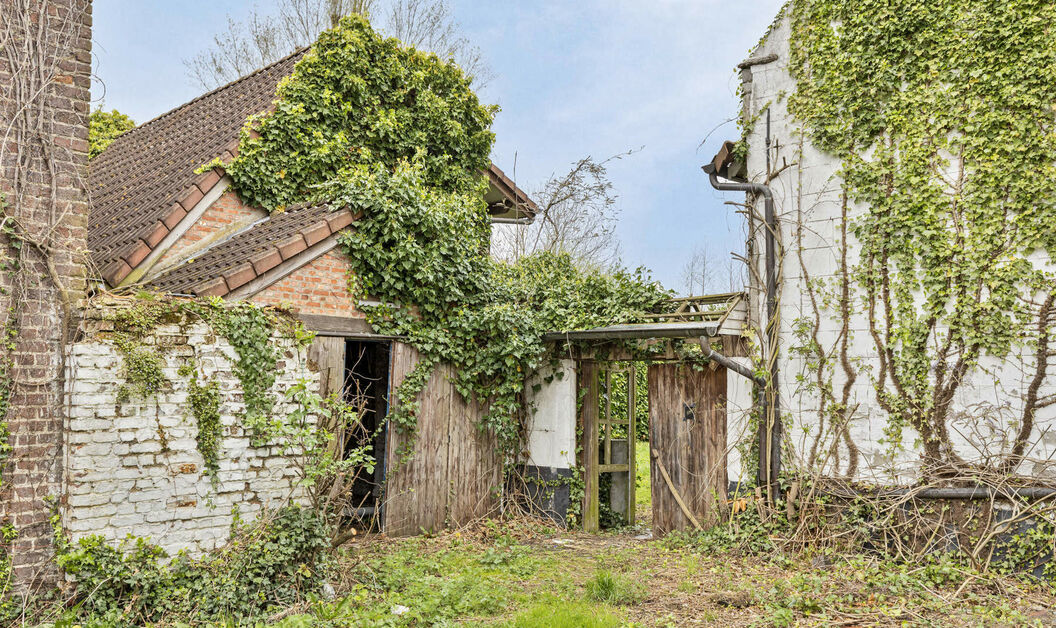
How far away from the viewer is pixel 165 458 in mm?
5770

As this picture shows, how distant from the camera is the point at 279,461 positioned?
6406 mm

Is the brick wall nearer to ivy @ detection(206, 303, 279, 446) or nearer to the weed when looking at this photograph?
ivy @ detection(206, 303, 279, 446)

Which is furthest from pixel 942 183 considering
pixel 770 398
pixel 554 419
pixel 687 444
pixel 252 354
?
pixel 252 354

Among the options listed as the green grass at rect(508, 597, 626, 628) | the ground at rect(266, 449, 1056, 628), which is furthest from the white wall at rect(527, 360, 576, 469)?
the green grass at rect(508, 597, 626, 628)

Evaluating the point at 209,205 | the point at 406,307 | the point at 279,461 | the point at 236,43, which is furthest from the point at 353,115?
the point at 236,43

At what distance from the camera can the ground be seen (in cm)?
588

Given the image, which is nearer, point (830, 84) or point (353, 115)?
point (830, 84)

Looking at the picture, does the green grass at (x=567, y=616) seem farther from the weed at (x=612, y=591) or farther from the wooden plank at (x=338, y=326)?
Result: the wooden plank at (x=338, y=326)

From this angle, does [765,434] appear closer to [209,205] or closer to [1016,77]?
[1016,77]

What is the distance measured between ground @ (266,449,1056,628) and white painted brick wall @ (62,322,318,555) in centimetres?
110

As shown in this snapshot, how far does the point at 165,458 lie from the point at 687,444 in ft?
19.6

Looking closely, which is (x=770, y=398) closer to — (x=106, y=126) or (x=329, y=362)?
(x=329, y=362)

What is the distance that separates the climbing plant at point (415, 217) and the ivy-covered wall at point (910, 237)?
7.42 ft

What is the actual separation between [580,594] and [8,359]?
5.24 m
